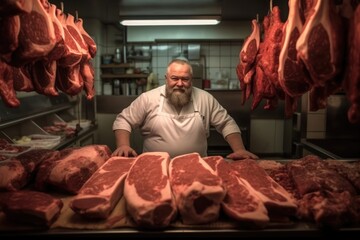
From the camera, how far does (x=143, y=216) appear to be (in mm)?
1620

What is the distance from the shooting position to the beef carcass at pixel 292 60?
1886mm

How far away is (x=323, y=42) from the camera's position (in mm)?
1617

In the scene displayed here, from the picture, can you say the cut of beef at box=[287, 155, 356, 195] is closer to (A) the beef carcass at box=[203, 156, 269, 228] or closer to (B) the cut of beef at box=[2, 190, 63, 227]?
(A) the beef carcass at box=[203, 156, 269, 228]

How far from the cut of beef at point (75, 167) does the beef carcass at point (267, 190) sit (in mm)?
957

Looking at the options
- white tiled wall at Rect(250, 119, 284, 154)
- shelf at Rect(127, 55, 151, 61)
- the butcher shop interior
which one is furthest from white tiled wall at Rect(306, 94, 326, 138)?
shelf at Rect(127, 55, 151, 61)

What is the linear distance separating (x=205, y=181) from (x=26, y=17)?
130 centimetres

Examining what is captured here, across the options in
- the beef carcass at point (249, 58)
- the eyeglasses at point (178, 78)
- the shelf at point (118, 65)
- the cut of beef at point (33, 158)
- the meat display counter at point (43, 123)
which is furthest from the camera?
the shelf at point (118, 65)

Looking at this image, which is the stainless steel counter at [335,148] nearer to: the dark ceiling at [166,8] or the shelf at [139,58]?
the dark ceiling at [166,8]

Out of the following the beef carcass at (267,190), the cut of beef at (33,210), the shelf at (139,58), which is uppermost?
the shelf at (139,58)

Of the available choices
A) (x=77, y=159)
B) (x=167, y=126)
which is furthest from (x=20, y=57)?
(x=167, y=126)

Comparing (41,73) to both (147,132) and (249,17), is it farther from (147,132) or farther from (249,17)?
(249,17)

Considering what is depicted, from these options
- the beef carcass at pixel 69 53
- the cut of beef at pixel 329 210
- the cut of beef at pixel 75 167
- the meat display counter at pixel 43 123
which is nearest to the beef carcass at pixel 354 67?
the cut of beef at pixel 329 210

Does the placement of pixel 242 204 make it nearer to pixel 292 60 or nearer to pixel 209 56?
pixel 292 60

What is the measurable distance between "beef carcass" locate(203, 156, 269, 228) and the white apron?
5.53 ft
